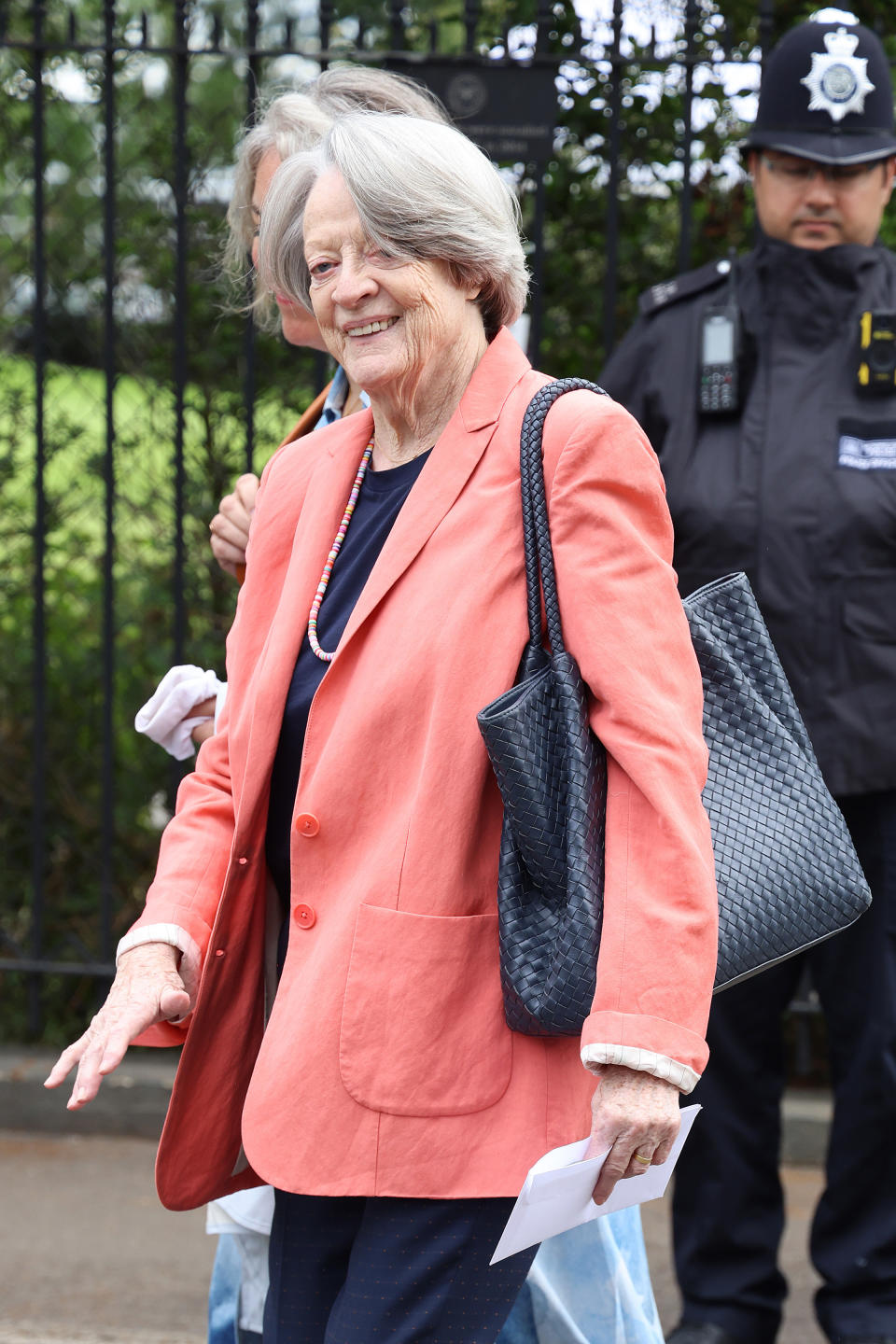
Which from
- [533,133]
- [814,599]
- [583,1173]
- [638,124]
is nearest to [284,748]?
[583,1173]

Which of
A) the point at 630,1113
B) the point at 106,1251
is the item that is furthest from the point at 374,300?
the point at 106,1251

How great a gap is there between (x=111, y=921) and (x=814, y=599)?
2.29m

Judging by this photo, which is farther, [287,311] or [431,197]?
[287,311]

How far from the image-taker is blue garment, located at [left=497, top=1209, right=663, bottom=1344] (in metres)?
2.26

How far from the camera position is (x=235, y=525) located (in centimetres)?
262

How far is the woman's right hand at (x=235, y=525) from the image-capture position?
8.57ft

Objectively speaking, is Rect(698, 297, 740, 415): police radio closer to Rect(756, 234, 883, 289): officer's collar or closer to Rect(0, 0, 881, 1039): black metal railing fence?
Rect(756, 234, 883, 289): officer's collar

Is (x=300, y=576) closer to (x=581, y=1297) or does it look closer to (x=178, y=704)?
(x=178, y=704)

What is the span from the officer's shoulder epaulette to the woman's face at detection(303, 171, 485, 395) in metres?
1.29

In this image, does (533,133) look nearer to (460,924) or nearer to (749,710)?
(749,710)

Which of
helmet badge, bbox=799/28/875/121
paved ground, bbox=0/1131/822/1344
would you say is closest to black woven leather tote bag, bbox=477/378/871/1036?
helmet badge, bbox=799/28/875/121

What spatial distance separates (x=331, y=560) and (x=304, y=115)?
87cm

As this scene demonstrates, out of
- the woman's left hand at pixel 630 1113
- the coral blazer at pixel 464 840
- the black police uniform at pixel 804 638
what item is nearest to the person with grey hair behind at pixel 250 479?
the coral blazer at pixel 464 840

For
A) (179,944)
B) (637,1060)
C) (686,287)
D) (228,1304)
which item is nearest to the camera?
(637,1060)
